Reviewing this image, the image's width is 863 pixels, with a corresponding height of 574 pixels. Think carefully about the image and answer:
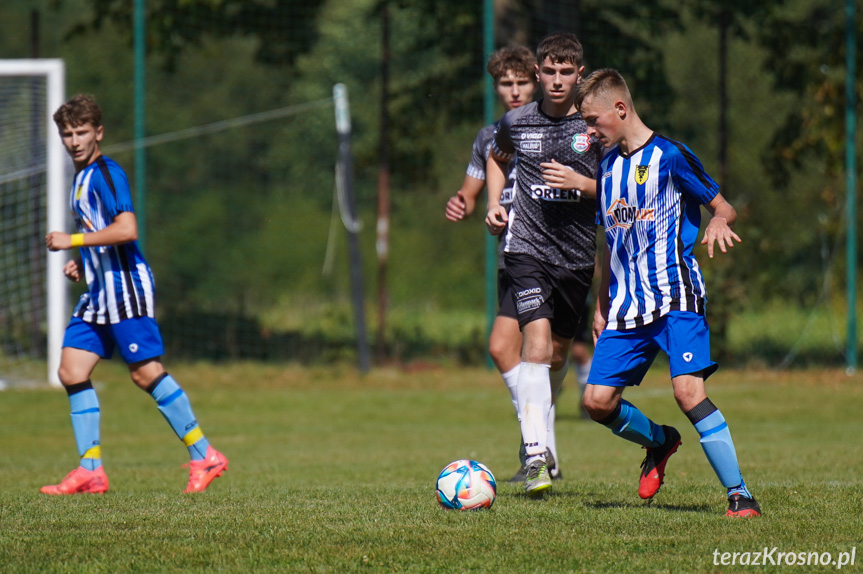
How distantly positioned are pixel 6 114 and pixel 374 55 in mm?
16550

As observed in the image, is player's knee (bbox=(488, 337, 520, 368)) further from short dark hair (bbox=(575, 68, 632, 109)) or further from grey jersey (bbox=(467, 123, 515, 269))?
short dark hair (bbox=(575, 68, 632, 109))

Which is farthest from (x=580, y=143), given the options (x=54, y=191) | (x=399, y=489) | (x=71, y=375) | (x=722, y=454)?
(x=54, y=191)

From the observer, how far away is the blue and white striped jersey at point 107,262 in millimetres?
6242

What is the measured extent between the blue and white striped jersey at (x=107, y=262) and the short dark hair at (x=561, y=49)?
8.28 feet

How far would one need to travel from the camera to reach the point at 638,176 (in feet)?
16.1

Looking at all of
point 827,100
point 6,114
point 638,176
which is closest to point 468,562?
point 638,176

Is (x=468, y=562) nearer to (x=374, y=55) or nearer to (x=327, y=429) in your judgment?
(x=327, y=429)

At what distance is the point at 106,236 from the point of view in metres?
6.09

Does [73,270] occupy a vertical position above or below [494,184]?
below

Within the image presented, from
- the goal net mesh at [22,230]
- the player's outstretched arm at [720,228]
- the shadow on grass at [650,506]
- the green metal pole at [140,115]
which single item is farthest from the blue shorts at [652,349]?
the green metal pole at [140,115]

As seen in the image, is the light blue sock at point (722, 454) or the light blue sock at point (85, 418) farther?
the light blue sock at point (85, 418)

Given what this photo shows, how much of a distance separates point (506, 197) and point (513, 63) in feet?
2.67

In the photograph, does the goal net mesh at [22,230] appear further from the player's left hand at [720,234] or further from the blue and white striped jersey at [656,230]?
the player's left hand at [720,234]

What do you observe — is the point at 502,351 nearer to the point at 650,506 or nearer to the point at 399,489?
the point at 399,489
